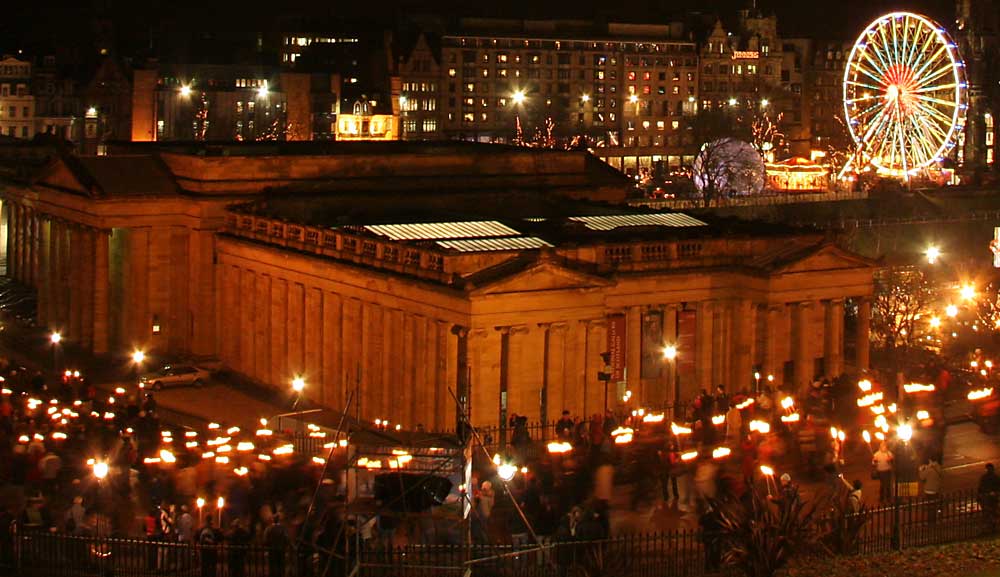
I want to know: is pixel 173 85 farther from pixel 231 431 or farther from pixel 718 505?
pixel 718 505

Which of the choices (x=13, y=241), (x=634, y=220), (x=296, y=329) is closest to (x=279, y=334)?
(x=296, y=329)

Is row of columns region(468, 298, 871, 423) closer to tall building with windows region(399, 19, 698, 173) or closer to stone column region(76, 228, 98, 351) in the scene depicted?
stone column region(76, 228, 98, 351)

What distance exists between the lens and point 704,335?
69.0 metres

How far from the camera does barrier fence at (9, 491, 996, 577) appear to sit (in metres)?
39.6

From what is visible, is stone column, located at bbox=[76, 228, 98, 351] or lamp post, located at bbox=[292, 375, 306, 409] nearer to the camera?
lamp post, located at bbox=[292, 375, 306, 409]

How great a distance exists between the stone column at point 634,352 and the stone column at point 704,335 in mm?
2245

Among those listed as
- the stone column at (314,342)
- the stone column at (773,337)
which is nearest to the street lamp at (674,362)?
the stone column at (773,337)

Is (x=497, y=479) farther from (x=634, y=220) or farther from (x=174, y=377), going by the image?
(x=634, y=220)

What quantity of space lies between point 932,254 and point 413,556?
3174 inches

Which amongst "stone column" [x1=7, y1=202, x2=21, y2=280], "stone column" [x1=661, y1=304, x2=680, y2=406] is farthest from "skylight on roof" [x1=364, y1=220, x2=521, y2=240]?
"stone column" [x1=7, y1=202, x2=21, y2=280]

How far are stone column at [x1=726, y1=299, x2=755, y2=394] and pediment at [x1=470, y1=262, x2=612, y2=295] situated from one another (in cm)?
691

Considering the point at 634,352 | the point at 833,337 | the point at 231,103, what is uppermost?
the point at 231,103

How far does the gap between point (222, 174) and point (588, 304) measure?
24448 millimetres

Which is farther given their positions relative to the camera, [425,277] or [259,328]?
[259,328]
